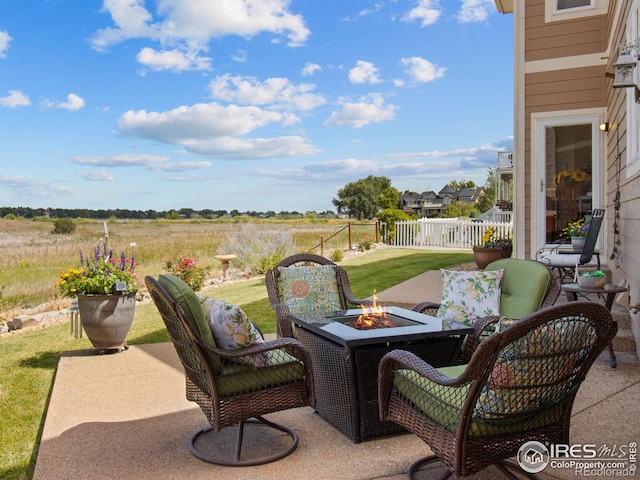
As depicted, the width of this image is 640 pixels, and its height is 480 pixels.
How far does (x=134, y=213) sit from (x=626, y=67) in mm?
31280

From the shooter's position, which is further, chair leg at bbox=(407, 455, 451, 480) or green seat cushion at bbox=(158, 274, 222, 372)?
green seat cushion at bbox=(158, 274, 222, 372)

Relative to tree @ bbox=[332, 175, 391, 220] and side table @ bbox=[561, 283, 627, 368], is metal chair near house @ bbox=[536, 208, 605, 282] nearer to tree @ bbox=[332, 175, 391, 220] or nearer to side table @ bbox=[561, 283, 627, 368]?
side table @ bbox=[561, 283, 627, 368]

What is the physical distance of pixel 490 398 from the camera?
227cm

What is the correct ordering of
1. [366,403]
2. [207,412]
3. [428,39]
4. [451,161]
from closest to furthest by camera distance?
[207,412], [366,403], [428,39], [451,161]

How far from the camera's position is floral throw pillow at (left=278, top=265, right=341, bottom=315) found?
476cm

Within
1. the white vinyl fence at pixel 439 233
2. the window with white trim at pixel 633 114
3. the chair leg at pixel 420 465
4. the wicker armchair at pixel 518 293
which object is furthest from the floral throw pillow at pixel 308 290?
the white vinyl fence at pixel 439 233

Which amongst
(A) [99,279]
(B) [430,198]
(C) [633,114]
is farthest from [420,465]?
(B) [430,198]

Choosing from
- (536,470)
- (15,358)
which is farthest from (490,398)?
(15,358)

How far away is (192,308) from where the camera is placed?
2906mm

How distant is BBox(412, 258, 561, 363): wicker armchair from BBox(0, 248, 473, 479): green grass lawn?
112 inches

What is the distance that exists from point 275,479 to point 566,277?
17.9 ft

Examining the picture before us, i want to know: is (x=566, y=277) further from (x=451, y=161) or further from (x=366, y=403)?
(x=451, y=161)

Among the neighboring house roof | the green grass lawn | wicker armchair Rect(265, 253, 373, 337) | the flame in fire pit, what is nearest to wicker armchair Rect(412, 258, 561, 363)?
the flame in fire pit

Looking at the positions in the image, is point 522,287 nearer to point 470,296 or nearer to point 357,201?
point 470,296
